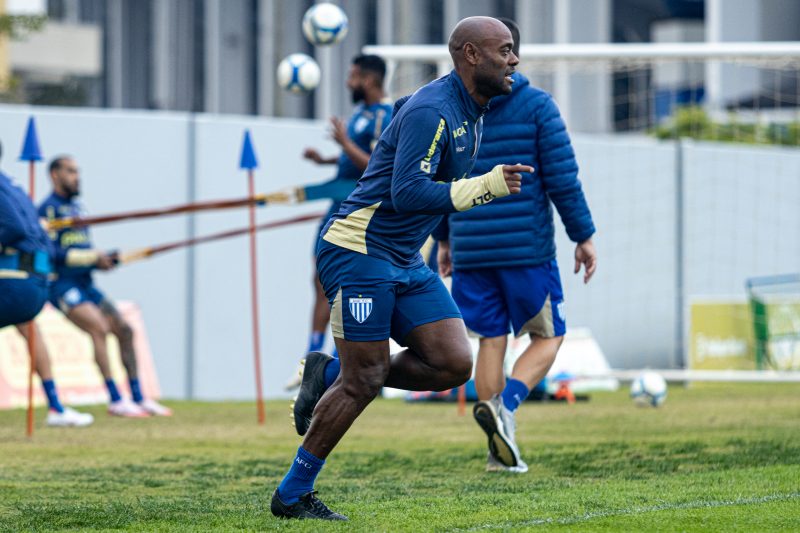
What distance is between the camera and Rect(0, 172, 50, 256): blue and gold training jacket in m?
8.98

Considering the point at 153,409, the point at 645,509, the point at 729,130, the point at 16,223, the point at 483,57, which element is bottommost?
the point at 153,409

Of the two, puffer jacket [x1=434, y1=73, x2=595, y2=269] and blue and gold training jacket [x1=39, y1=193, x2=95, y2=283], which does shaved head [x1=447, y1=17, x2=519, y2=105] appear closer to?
puffer jacket [x1=434, y1=73, x2=595, y2=269]

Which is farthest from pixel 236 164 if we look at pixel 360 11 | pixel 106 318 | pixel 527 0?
pixel 360 11

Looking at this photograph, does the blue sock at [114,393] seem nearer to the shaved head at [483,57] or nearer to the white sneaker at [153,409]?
the white sneaker at [153,409]

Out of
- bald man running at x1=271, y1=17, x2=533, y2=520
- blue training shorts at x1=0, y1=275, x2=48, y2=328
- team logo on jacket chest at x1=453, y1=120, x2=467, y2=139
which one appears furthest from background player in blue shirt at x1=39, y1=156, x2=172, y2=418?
team logo on jacket chest at x1=453, y1=120, x2=467, y2=139

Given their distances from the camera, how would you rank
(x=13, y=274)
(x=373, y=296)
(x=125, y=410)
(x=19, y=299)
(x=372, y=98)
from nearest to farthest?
(x=373, y=296) < (x=19, y=299) < (x=13, y=274) < (x=372, y=98) < (x=125, y=410)

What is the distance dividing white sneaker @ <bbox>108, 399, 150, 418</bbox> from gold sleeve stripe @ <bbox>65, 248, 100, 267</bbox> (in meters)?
1.29

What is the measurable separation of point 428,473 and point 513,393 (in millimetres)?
613

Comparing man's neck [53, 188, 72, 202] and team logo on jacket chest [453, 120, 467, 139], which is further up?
team logo on jacket chest [453, 120, 467, 139]

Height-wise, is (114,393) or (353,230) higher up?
(353,230)

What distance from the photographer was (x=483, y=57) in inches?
232

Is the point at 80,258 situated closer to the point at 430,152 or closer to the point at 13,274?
the point at 13,274

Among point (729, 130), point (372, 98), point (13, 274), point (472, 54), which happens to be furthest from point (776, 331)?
point (472, 54)

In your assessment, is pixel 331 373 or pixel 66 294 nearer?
pixel 331 373
